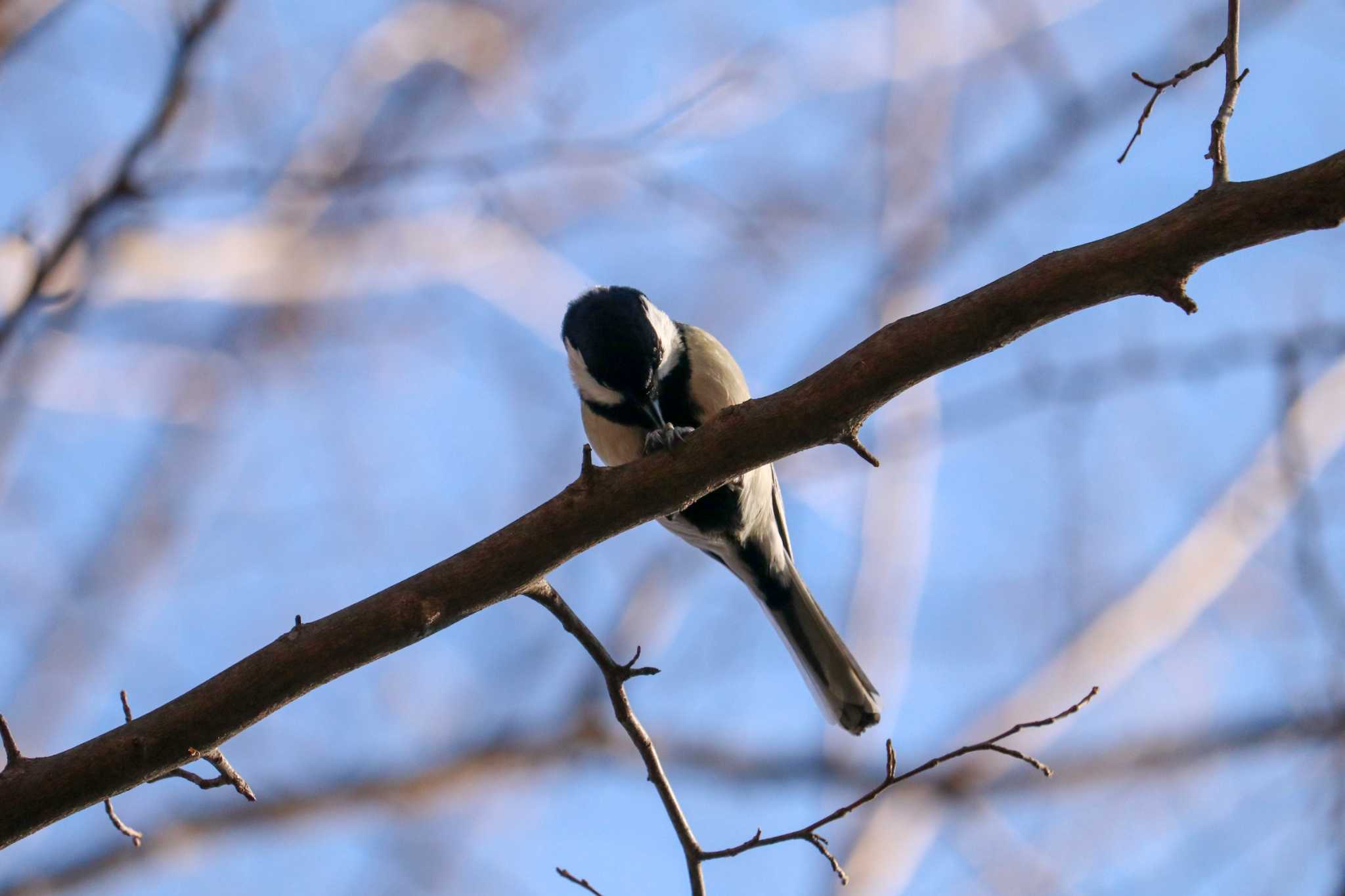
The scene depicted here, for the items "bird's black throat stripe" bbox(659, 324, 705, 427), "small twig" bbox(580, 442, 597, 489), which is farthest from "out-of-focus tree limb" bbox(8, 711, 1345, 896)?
"small twig" bbox(580, 442, 597, 489)

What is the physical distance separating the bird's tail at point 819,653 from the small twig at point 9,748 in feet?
7.24

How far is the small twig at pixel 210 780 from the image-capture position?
6.88 feet

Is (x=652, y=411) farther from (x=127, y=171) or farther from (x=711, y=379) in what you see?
(x=127, y=171)

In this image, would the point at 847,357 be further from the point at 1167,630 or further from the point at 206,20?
the point at 1167,630

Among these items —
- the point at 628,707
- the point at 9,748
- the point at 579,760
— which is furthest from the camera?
the point at 579,760

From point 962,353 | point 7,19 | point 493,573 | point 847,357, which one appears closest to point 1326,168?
point 962,353

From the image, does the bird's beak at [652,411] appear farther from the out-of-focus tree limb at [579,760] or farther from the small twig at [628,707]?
the out-of-focus tree limb at [579,760]

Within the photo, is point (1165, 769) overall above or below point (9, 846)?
below

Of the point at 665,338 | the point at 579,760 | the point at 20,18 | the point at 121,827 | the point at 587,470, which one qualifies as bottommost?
the point at 579,760

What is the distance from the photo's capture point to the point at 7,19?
369 centimetres

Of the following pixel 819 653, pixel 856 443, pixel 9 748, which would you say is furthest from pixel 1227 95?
pixel 9 748

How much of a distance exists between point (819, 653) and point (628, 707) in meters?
1.32

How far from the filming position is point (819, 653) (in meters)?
3.67

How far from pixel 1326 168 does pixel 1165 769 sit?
5.28 m
